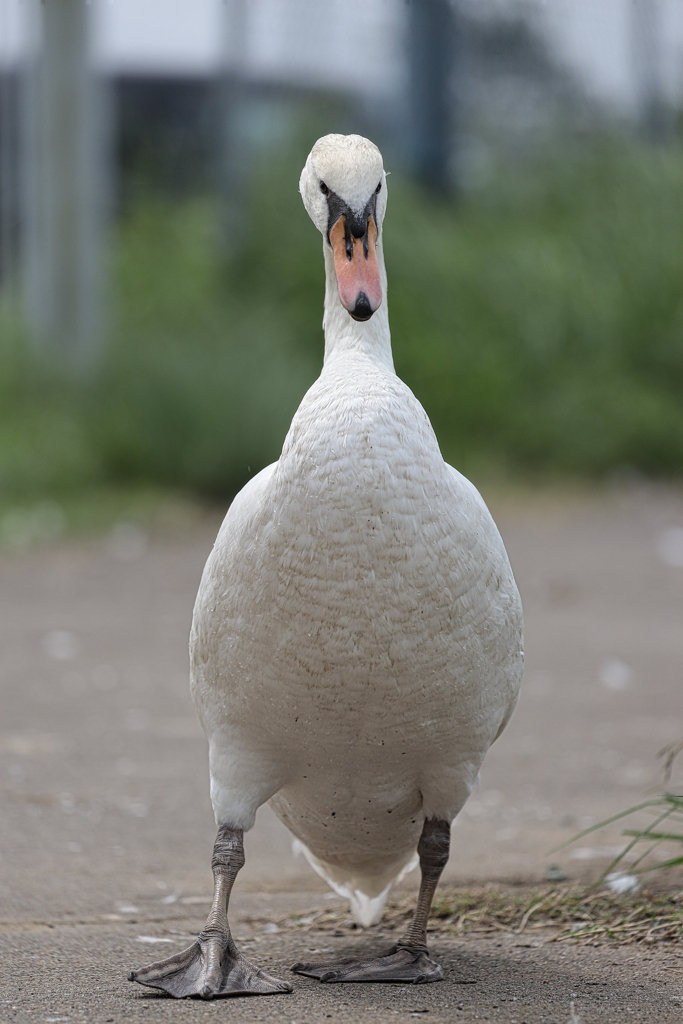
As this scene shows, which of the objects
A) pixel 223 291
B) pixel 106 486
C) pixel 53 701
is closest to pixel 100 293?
pixel 223 291

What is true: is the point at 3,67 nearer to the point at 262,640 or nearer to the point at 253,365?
the point at 253,365

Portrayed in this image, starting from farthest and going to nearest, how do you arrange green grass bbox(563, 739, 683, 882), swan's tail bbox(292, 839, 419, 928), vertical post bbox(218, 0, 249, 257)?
vertical post bbox(218, 0, 249, 257), swan's tail bbox(292, 839, 419, 928), green grass bbox(563, 739, 683, 882)

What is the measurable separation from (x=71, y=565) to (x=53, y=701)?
91.7 inches

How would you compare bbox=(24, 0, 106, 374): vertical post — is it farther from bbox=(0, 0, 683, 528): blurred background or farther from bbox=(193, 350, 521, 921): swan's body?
bbox=(193, 350, 521, 921): swan's body

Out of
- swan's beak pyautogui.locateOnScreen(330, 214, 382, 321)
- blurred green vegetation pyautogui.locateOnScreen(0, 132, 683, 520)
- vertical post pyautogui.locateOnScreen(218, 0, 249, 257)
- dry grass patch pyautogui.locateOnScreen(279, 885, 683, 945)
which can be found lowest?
dry grass patch pyautogui.locateOnScreen(279, 885, 683, 945)

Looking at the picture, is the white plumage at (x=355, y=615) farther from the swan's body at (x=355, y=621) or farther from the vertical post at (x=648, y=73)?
the vertical post at (x=648, y=73)

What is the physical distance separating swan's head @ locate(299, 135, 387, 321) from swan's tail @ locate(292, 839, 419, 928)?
4.62 feet

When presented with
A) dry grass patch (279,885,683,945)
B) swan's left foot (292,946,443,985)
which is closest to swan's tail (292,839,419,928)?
dry grass patch (279,885,683,945)

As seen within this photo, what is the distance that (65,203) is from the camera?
1062 centimetres

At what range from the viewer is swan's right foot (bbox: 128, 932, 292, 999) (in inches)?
110

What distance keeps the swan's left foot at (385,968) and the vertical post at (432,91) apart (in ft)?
34.8

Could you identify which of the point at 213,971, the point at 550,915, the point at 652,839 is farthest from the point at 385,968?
the point at 652,839

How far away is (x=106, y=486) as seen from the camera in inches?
370

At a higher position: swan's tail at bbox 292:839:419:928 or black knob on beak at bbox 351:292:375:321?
black knob on beak at bbox 351:292:375:321
